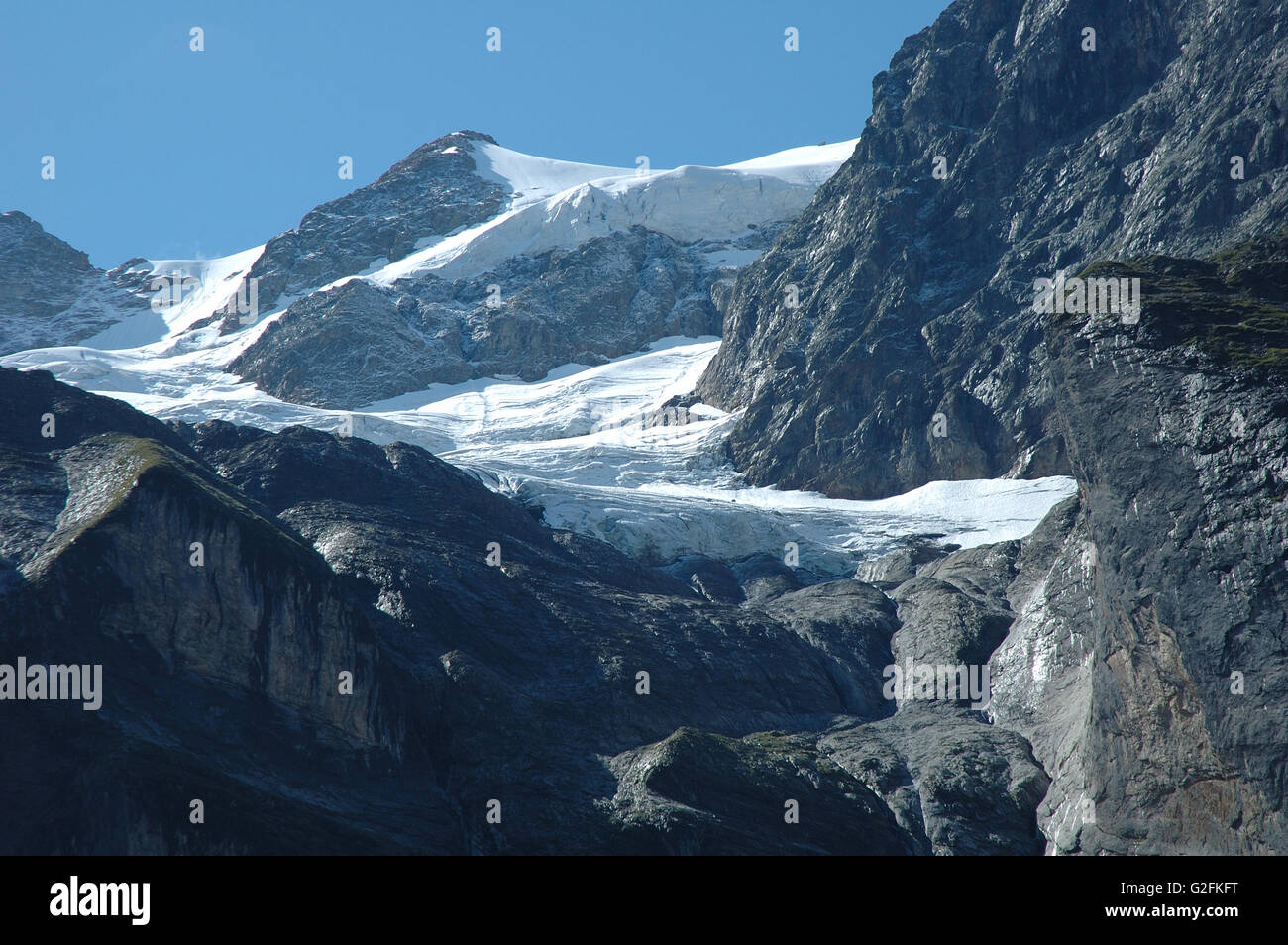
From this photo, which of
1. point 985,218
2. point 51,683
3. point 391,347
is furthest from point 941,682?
point 391,347

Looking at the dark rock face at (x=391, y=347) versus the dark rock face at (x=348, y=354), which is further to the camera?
the dark rock face at (x=391, y=347)

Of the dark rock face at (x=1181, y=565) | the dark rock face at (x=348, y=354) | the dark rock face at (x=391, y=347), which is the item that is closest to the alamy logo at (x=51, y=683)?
the dark rock face at (x=1181, y=565)

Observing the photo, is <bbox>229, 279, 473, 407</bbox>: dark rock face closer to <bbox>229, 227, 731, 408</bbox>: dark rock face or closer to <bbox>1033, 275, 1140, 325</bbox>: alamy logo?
<bbox>229, 227, 731, 408</bbox>: dark rock face

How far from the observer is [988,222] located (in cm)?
14150

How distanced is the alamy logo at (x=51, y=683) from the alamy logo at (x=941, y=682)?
34.8 m

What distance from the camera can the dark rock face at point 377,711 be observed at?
1486 inches

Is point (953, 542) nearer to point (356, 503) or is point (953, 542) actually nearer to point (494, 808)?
point (356, 503)

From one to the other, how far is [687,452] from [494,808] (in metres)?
101

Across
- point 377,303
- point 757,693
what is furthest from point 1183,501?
point 377,303
